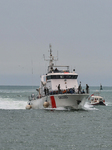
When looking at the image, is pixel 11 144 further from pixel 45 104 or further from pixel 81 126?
pixel 45 104

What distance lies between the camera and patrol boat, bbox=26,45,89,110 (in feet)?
162

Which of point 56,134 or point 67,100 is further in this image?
point 67,100

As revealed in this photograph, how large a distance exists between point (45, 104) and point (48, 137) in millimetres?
22139

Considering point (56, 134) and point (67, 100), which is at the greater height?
point (67, 100)

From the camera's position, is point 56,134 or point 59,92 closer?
point 56,134

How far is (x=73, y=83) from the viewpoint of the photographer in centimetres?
5438

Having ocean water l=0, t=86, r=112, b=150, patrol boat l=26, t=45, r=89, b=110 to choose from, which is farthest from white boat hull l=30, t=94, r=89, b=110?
ocean water l=0, t=86, r=112, b=150

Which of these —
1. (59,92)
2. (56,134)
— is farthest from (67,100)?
(56,134)

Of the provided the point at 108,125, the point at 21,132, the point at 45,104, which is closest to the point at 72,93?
the point at 45,104

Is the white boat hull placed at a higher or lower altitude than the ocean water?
higher

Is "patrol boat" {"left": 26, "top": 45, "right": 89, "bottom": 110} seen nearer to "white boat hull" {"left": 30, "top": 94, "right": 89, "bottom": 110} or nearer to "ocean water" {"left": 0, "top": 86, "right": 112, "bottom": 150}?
"white boat hull" {"left": 30, "top": 94, "right": 89, "bottom": 110}

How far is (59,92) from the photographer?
49.5 meters

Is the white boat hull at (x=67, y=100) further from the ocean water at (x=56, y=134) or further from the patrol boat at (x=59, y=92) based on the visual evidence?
the ocean water at (x=56, y=134)

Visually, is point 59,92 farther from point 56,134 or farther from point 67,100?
point 56,134
